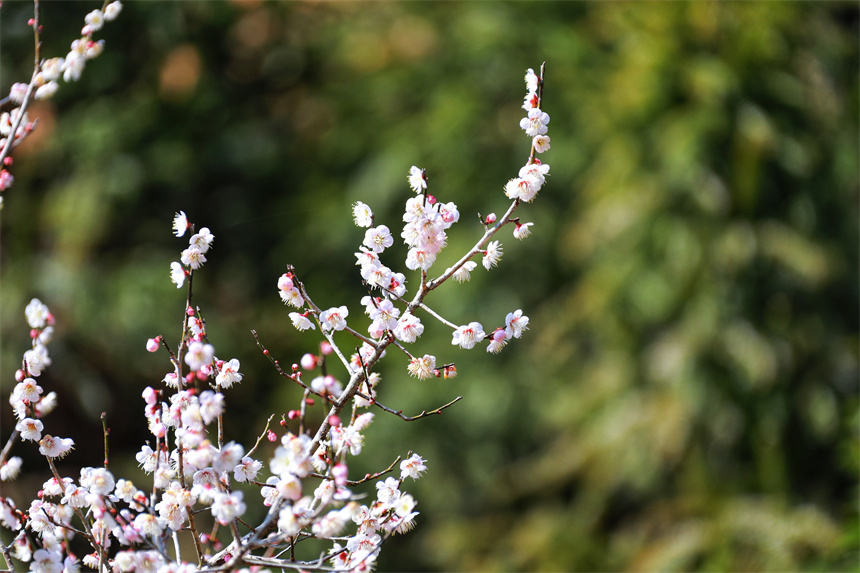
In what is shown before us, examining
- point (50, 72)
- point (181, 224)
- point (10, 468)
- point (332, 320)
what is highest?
point (50, 72)

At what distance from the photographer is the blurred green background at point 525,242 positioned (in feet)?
10.7

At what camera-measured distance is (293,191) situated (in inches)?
198

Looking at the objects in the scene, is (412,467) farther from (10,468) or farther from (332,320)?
(10,468)

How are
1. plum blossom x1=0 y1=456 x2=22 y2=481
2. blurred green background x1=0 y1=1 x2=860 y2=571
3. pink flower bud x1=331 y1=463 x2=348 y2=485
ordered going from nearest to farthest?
pink flower bud x1=331 y1=463 x2=348 y2=485 → plum blossom x1=0 y1=456 x2=22 y2=481 → blurred green background x1=0 y1=1 x2=860 y2=571

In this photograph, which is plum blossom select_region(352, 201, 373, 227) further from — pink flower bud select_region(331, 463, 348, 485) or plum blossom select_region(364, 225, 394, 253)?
pink flower bud select_region(331, 463, 348, 485)

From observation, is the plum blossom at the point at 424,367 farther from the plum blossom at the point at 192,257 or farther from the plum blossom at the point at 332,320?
the plum blossom at the point at 192,257

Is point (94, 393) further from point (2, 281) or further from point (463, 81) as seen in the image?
point (463, 81)

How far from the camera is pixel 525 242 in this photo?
4324 mm

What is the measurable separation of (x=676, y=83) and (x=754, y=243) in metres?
0.85

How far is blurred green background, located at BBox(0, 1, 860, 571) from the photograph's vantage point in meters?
3.27

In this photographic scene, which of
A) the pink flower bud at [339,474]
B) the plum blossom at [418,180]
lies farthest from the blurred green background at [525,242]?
the pink flower bud at [339,474]

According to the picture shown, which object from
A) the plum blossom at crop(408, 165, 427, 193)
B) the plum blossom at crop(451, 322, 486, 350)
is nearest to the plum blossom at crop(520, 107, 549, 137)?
the plum blossom at crop(408, 165, 427, 193)

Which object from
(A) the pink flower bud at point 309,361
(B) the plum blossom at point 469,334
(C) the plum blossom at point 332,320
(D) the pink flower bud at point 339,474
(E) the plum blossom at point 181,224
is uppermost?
(E) the plum blossom at point 181,224

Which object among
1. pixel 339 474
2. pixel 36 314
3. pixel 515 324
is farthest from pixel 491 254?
pixel 36 314
